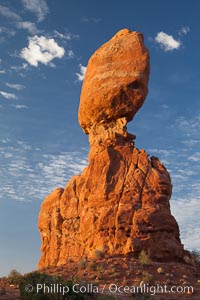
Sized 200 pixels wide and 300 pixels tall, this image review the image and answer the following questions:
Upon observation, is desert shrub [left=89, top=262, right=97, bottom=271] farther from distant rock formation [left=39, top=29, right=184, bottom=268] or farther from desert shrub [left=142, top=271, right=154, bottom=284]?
desert shrub [left=142, top=271, right=154, bottom=284]

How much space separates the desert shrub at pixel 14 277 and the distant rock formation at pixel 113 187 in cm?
650

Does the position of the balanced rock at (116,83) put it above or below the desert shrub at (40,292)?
above

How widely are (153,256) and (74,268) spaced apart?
551 cm

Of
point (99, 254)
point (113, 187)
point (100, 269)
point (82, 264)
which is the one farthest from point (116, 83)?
point (100, 269)

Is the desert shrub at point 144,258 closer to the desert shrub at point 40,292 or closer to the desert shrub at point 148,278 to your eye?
the desert shrub at point 148,278

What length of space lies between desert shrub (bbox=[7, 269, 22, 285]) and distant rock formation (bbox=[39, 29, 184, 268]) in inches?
256

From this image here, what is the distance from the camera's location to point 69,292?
17.7 metres

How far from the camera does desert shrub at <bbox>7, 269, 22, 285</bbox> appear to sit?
2342 cm

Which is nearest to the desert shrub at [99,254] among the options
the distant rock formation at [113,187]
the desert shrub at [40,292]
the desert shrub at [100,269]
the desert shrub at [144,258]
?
the distant rock formation at [113,187]

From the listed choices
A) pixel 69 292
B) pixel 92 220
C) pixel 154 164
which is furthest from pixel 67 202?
pixel 69 292

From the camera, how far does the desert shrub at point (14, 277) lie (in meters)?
23.4

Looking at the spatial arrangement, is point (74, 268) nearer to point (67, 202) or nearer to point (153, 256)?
point (153, 256)

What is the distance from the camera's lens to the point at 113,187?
105 feet

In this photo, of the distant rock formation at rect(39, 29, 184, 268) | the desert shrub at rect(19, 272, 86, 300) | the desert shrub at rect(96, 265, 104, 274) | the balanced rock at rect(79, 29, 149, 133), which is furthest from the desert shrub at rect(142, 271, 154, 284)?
the balanced rock at rect(79, 29, 149, 133)
